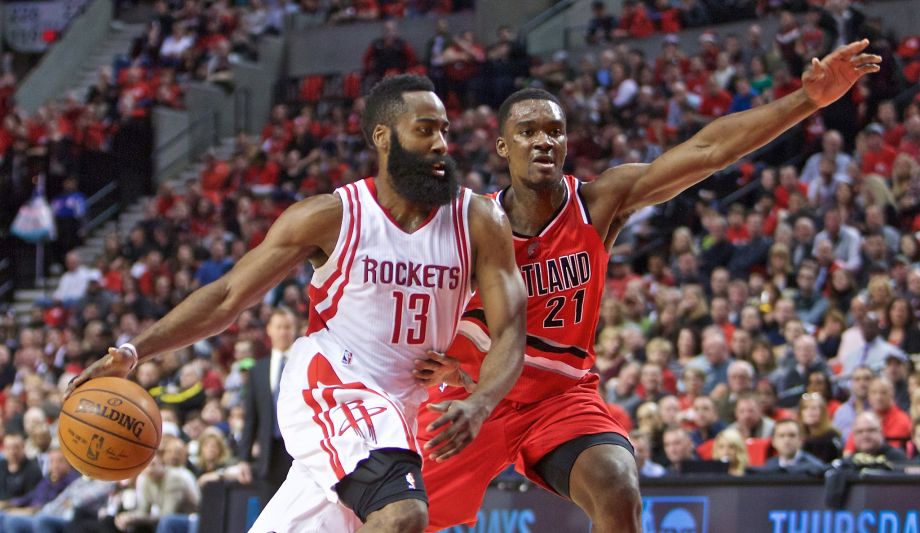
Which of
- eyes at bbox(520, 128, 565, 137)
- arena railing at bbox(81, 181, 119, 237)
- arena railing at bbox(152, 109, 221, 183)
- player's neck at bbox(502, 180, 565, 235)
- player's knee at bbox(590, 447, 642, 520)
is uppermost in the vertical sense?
eyes at bbox(520, 128, 565, 137)

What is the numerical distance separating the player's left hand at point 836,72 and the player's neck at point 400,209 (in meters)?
1.66

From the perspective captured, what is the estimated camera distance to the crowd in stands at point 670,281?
10039mm

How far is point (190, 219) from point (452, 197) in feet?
45.1

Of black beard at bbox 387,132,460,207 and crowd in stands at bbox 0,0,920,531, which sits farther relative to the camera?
crowd in stands at bbox 0,0,920,531

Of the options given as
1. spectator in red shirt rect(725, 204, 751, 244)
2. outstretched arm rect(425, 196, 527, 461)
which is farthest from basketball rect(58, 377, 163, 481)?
spectator in red shirt rect(725, 204, 751, 244)

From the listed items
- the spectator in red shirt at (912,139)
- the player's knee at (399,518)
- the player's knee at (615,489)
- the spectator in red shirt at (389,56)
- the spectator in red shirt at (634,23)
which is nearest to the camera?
the player's knee at (399,518)

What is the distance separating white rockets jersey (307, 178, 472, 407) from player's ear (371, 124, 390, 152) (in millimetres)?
198

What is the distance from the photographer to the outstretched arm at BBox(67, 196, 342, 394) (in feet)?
16.9

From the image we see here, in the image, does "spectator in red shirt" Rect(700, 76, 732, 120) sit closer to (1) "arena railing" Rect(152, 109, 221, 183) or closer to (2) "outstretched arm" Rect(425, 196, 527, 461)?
(1) "arena railing" Rect(152, 109, 221, 183)

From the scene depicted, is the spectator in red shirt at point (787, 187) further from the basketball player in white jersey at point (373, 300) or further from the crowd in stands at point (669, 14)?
→ the basketball player in white jersey at point (373, 300)

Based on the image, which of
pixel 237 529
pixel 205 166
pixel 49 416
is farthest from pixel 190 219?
pixel 237 529

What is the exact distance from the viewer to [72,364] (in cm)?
1580

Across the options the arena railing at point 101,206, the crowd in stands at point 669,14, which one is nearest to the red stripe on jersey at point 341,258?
the crowd in stands at point 669,14

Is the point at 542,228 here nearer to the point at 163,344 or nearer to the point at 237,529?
the point at 163,344
